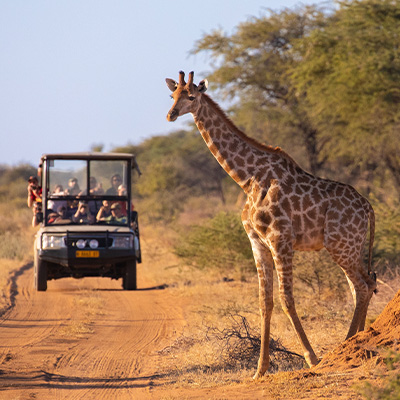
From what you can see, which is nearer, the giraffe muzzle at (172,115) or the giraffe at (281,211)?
Answer: the giraffe at (281,211)

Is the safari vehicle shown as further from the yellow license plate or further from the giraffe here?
the giraffe

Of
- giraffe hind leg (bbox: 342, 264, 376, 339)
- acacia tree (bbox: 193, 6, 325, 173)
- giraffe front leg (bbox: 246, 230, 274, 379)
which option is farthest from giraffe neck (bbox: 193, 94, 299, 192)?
acacia tree (bbox: 193, 6, 325, 173)

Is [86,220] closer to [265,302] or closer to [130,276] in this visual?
[130,276]

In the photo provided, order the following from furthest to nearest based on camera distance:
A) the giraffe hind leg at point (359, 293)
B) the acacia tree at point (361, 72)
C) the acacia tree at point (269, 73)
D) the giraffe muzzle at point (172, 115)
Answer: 1. the acacia tree at point (269, 73)
2. the acacia tree at point (361, 72)
3. the giraffe hind leg at point (359, 293)
4. the giraffe muzzle at point (172, 115)

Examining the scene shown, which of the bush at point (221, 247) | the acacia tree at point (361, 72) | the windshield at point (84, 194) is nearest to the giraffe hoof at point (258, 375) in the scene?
the windshield at point (84, 194)

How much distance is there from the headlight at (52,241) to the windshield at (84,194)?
599 mm

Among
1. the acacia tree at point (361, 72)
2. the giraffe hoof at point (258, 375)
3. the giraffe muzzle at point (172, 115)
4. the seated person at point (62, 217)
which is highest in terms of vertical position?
the acacia tree at point (361, 72)

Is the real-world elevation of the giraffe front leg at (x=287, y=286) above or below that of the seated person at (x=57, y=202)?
below

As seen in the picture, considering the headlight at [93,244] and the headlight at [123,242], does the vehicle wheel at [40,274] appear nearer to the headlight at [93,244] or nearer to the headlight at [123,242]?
the headlight at [93,244]

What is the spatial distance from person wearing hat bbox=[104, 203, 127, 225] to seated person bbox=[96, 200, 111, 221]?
0.18 ft

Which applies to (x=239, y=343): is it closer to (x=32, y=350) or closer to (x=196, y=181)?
(x=32, y=350)

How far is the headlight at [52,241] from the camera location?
12.0 meters

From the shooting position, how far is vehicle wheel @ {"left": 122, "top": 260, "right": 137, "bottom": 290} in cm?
1266

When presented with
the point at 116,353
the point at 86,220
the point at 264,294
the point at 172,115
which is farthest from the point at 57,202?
the point at 264,294
